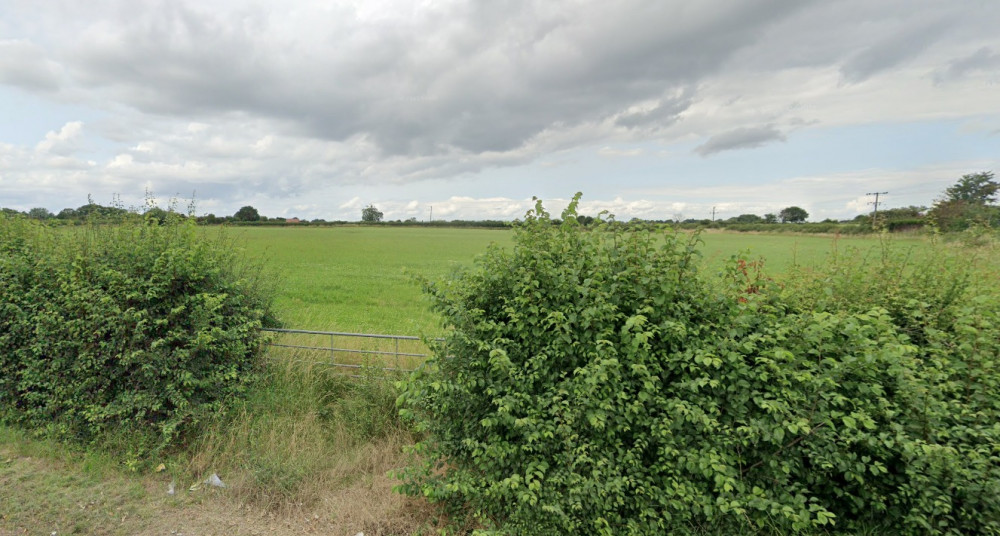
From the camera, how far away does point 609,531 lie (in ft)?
9.39

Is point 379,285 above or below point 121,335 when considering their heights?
below

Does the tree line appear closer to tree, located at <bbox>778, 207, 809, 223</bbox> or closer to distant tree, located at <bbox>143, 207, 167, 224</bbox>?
distant tree, located at <bbox>143, 207, 167, 224</bbox>

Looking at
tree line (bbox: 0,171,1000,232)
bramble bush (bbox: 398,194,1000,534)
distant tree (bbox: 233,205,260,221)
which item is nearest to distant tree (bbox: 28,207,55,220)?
tree line (bbox: 0,171,1000,232)

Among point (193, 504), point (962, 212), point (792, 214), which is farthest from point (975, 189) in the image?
point (792, 214)

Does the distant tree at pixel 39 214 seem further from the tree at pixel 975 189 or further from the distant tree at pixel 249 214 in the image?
the distant tree at pixel 249 214

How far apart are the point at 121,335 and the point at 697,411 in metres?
5.78

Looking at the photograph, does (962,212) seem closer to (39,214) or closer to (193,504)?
(193,504)

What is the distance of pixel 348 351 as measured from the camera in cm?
578

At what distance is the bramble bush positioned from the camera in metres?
2.73

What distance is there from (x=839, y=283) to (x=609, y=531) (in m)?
2.99

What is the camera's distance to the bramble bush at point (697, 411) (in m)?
2.73

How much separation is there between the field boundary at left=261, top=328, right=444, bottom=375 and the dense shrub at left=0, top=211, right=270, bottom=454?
533 mm

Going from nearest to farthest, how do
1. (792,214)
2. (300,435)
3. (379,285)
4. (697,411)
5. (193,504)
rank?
(697,411), (193,504), (300,435), (379,285), (792,214)

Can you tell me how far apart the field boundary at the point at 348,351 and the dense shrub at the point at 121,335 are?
1.75 ft
